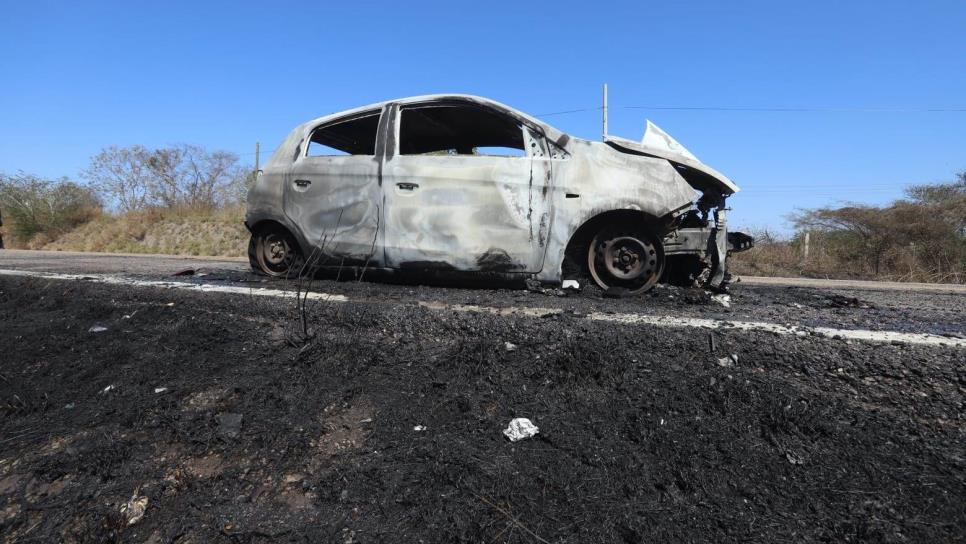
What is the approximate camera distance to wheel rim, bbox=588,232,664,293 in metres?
3.41

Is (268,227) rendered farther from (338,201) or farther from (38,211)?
(38,211)

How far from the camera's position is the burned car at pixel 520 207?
3410 mm

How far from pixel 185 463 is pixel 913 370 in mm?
2707

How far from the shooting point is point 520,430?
177 centimetres

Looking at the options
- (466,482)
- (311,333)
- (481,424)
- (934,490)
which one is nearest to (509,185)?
(311,333)

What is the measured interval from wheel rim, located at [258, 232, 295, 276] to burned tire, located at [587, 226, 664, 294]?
2482mm

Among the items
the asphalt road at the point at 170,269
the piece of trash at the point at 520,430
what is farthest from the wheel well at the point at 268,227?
the piece of trash at the point at 520,430

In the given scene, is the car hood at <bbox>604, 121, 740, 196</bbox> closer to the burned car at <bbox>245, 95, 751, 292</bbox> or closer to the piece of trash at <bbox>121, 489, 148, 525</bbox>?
the burned car at <bbox>245, 95, 751, 292</bbox>

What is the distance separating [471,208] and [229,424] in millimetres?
2104

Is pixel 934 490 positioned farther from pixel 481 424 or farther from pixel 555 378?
pixel 481 424

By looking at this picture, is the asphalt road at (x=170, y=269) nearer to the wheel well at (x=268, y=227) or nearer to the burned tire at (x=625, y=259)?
the wheel well at (x=268, y=227)

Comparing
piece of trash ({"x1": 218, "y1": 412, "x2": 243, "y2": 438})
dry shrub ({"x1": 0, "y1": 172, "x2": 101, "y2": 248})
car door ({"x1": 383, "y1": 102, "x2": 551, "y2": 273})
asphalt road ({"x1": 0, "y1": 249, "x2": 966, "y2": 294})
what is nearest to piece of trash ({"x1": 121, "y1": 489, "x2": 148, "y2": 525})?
piece of trash ({"x1": 218, "y1": 412, "x2": 243, "y2": 438})

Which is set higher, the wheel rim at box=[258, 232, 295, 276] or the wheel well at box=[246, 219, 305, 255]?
the wheel well at box=[246, 219, 305, 255]

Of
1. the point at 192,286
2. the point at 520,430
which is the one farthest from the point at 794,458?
the point at 192,286
